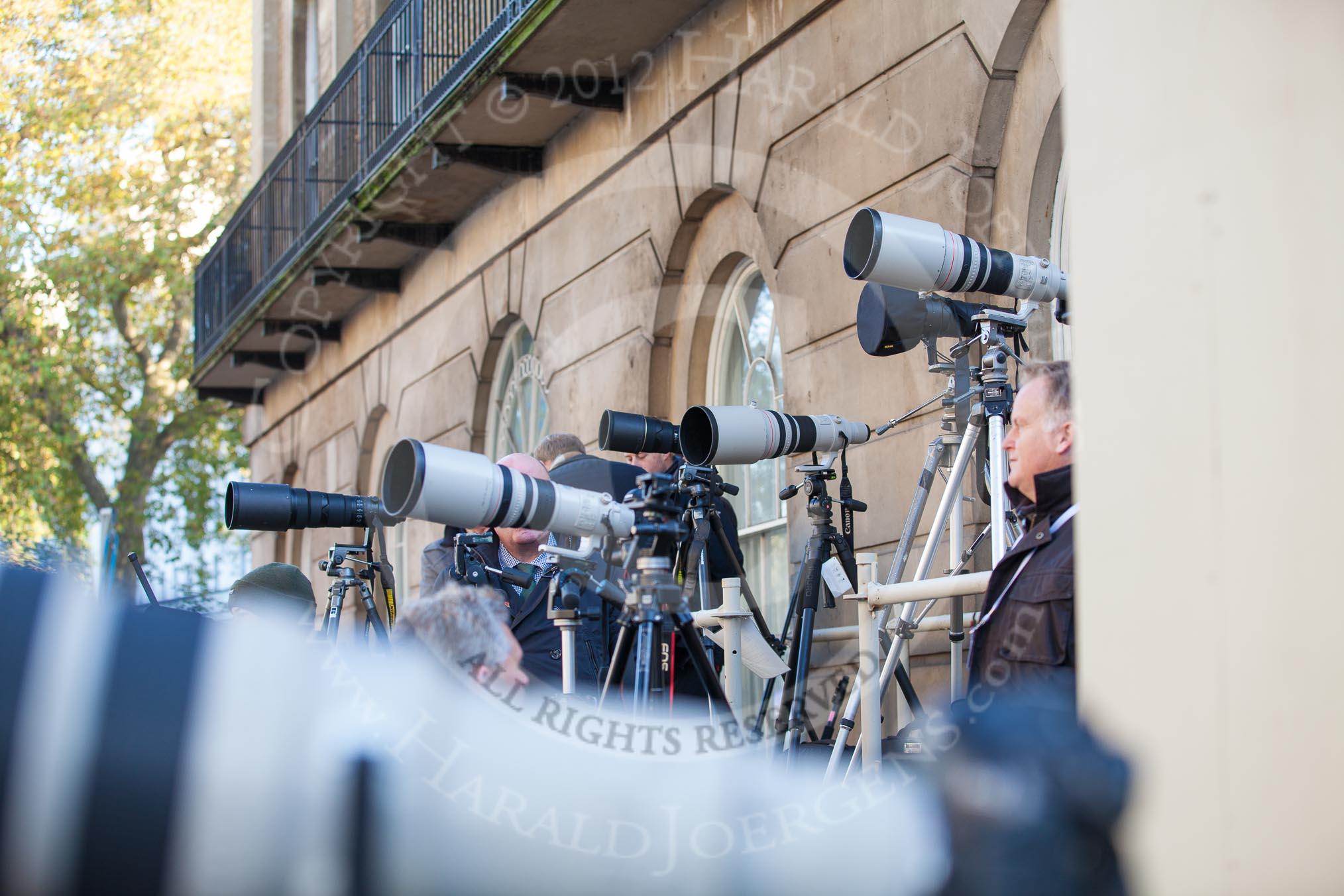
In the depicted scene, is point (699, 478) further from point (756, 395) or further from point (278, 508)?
point (756, 395)

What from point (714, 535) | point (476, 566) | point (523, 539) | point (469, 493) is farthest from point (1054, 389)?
Answer: point (714, 535)

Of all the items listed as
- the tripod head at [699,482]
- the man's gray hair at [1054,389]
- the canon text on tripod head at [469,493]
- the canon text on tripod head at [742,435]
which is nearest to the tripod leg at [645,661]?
the canon text on tripod head at [469,493]

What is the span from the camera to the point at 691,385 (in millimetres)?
8109

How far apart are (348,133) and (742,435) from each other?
9166mm

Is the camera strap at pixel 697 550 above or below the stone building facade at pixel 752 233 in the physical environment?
below

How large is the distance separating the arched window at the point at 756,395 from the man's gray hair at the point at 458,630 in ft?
14.6

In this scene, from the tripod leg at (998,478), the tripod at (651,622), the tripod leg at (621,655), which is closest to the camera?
the tripod at (651,622)

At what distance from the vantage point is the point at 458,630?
2473 mm

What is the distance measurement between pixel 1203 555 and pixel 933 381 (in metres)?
4.20

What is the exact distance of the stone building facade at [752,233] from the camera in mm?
5629

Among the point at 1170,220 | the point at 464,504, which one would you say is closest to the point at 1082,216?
the point at 1170,220

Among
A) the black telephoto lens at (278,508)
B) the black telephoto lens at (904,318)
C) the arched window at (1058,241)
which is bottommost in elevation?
the black telephoto lens at (278,508)

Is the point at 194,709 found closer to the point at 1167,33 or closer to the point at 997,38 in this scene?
the point at 1167,33

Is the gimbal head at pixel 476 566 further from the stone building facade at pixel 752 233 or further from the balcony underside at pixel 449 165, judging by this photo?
the balcony underside at pixel 449 165
